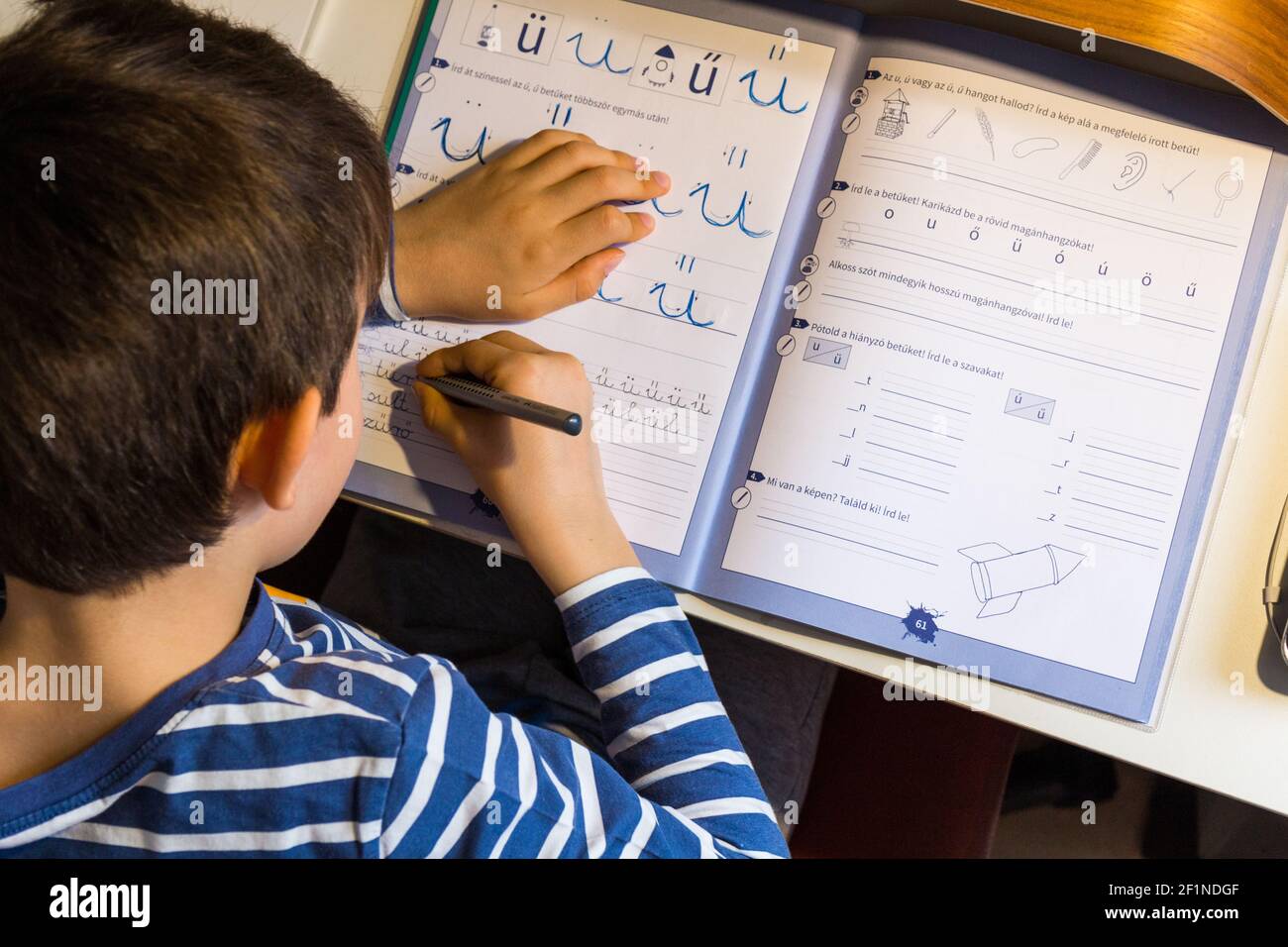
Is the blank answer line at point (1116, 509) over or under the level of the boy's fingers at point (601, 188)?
under

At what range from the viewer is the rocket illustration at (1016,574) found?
62 cm

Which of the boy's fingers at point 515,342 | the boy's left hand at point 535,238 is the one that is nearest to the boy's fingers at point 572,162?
the boy's left hand at point 535,238

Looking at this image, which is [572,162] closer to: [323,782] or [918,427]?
[918,427]

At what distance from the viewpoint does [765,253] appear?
0.67m

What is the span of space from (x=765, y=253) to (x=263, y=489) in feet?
1.18

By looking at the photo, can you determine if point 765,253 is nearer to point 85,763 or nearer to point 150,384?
point 150,384

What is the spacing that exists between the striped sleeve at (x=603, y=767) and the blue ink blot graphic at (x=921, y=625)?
136mm

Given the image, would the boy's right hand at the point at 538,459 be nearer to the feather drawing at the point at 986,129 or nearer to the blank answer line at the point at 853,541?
the blank answer line at the point at 853,541

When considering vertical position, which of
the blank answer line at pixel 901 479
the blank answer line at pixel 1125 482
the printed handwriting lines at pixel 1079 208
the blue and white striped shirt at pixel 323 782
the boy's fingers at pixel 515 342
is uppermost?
the printed handwriting lines at pixel 1079 208

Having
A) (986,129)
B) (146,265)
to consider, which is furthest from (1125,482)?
(146,265)

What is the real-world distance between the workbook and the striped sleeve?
0.05 metres

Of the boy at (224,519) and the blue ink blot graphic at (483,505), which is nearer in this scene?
the boy at (224,519)

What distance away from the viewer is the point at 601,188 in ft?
2.23
